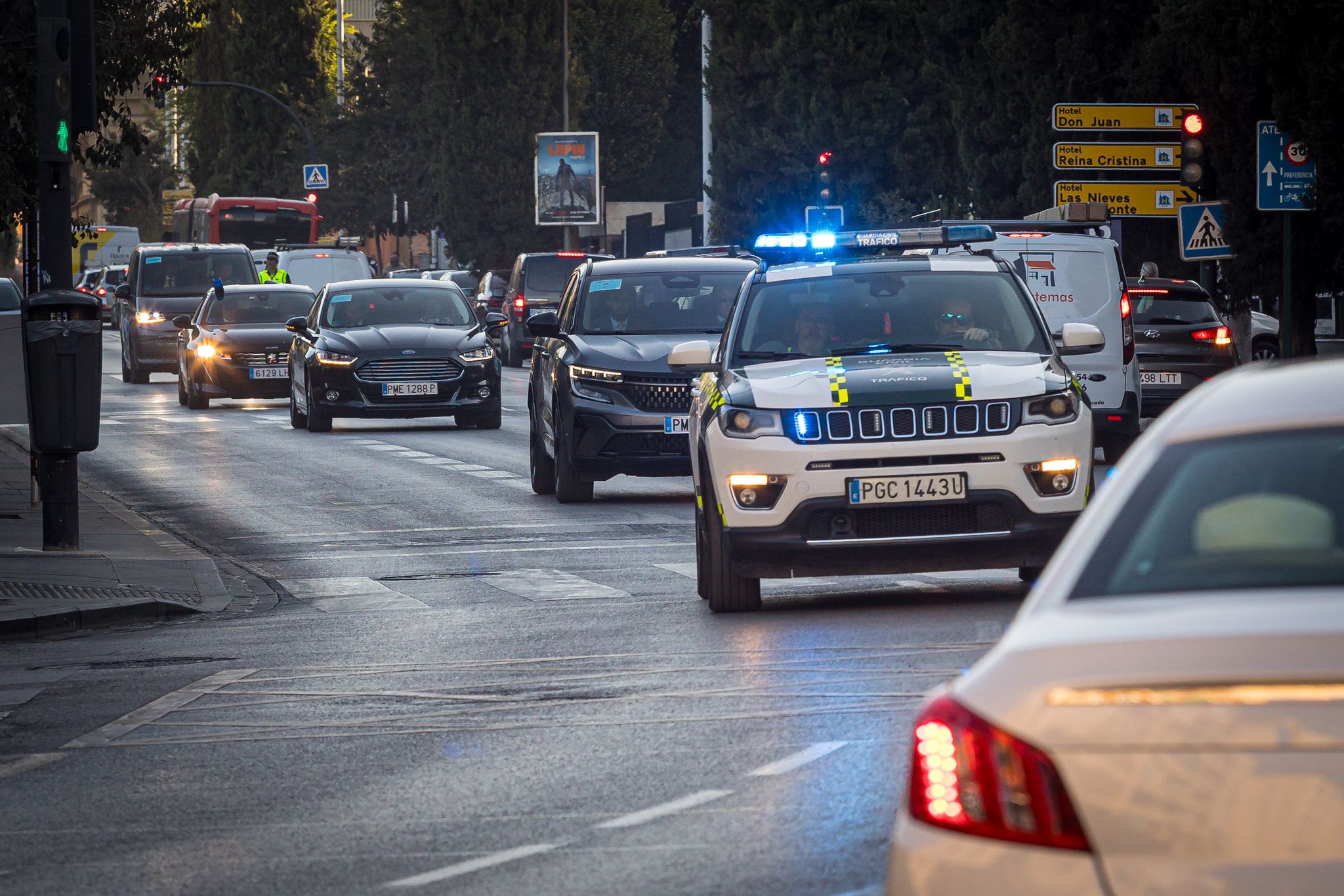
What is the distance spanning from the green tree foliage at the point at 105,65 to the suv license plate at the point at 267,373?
1129 centimetres

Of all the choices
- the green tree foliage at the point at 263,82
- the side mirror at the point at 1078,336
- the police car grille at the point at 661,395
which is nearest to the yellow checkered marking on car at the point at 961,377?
the side mirror at the point at 1078,336

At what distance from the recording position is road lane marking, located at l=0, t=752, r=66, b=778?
8.29 meters

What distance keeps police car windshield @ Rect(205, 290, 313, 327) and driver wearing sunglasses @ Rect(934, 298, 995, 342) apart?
23.8 m

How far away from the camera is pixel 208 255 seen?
43375 millimetres

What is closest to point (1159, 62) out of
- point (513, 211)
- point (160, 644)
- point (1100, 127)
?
point (1100, 127)

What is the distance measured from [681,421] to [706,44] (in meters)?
58.5

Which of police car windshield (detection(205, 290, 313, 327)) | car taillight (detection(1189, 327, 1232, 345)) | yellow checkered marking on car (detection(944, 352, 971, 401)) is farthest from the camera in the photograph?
police car windshield (detection(205, 290, 313, 327))

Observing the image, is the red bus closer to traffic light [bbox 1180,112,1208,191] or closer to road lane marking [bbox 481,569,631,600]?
traffic light [bbox 1180,112,1208,191]

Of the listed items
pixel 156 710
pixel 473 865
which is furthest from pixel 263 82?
pixel 473 865

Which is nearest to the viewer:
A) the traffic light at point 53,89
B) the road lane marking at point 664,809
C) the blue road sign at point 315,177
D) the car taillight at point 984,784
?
the car taillight at point 984,784

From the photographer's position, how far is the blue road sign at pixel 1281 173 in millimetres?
25859

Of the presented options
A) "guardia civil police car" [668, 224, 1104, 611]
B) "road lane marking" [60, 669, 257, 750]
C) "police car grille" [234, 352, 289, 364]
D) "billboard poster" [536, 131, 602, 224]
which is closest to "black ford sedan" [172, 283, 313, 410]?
"police car grille" [234, 352, 289, 364]

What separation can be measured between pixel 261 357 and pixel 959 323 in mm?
23472

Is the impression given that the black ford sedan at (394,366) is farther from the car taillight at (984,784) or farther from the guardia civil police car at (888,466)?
the car taillight at (984,784)
